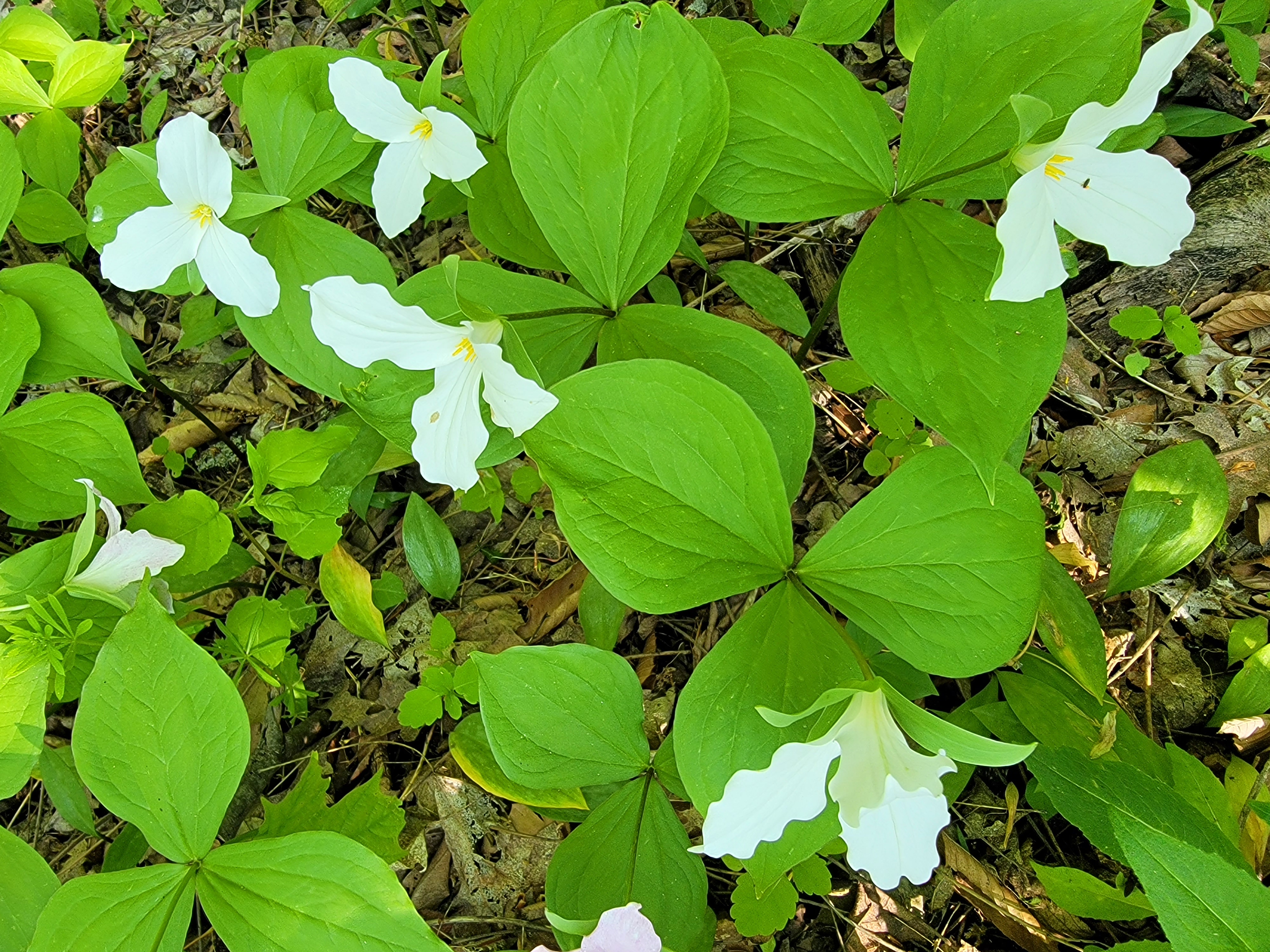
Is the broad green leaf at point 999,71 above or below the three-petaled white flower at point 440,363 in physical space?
above

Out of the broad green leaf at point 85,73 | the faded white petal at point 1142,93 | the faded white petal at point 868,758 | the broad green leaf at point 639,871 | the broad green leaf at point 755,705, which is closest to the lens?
Answer: the faded white petal at point 1142,93

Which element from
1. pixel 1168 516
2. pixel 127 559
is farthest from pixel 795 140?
pixel 127 559

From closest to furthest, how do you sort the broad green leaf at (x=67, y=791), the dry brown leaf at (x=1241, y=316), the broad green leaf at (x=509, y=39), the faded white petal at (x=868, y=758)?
1. the faded white petal at (x=868, y=758)
2. the broad green leaf at (x=509, y=39)
3. the broad green leaf at (x=67, y=791)
4. the dry brown leaf at (x=1241, y=316)

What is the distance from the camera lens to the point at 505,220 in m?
1.88

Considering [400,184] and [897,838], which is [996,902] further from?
[400,184]

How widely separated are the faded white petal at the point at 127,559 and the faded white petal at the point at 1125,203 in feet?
5.59

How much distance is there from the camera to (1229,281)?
208 cm

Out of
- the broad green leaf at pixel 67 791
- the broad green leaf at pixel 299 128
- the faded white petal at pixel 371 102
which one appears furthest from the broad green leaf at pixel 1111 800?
the broad green leaf at pixel 67 791

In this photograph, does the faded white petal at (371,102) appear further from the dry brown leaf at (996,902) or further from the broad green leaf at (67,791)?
the dry brown leaf at (996,902)

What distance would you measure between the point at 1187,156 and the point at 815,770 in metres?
2.08

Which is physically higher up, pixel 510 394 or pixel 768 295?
pixel 510 394

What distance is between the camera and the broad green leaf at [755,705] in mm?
1313

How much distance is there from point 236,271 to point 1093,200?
1.53 meters

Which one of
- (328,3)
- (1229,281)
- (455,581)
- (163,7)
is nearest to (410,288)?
(455,581)
